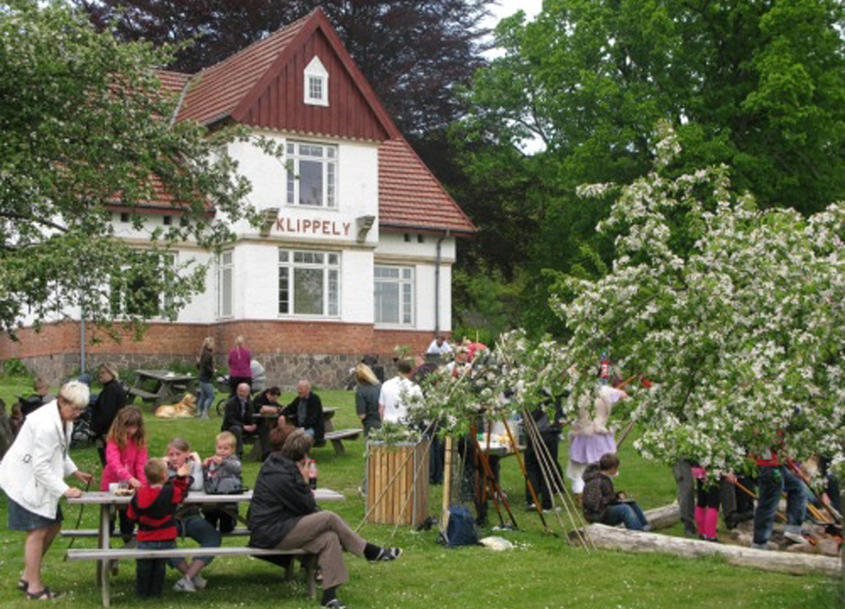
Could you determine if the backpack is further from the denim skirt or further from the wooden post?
the denim skirt

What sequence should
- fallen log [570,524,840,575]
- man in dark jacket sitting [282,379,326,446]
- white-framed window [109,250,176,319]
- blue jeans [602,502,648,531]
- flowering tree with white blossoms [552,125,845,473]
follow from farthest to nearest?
man in dark jacket sitting [282,379,326,446], white-framed window [109,250,176,319], blue jeans [602,502,648,531], fallen log [570,524,840,575], flowering tree with white blossoms [552,125,845,473]

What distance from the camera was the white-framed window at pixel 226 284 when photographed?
35250 millimetres

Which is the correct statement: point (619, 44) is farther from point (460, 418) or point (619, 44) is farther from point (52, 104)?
point (460, 418)

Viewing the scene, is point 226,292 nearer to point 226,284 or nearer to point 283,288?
point 226,284

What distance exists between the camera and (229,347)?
3484 cm

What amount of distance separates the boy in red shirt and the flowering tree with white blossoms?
3967mm

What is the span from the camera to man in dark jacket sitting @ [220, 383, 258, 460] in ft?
70.6

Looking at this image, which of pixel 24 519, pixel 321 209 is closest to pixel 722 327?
pixel 24 519

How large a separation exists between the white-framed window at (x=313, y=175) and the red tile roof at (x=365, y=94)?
5.89ft

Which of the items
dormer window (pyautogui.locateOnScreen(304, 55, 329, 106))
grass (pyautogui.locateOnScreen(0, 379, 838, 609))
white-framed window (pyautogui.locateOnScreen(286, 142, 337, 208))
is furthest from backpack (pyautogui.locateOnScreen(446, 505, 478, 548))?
dormer window (pyautogui.locateOnScreen(304, 55, 329, 106))

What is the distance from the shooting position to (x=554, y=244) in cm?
4288

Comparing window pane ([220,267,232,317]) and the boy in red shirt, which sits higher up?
window pane ([220,267,232,317])

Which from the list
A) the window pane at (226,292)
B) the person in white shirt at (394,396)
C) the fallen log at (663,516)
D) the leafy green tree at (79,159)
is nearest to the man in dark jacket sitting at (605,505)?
the fallen log at (663,516)

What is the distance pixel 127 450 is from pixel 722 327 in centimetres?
544
